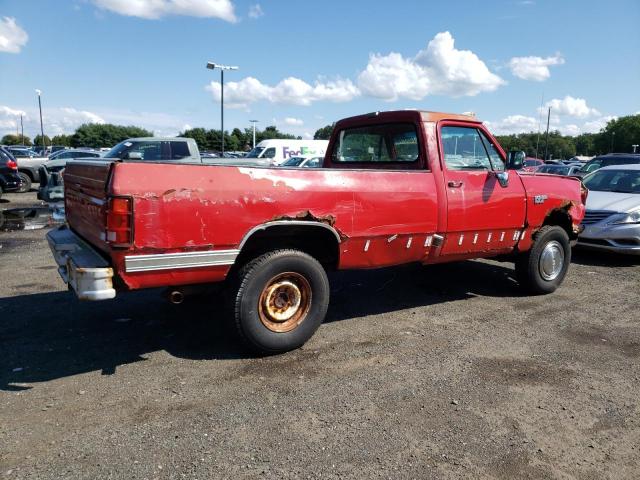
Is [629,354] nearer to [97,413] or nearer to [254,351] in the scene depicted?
[254,351]

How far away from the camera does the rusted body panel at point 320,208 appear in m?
3.36

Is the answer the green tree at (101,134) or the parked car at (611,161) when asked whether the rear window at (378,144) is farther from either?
the green tree at (101,134)

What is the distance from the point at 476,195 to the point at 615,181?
19.0ft

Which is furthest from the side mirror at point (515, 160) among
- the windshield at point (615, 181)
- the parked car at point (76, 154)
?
the parked car at point (76, 154)

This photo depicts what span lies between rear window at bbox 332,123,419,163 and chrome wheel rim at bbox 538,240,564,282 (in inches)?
87.0

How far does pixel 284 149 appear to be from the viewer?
1078 inches

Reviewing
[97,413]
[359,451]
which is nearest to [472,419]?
[359,451]

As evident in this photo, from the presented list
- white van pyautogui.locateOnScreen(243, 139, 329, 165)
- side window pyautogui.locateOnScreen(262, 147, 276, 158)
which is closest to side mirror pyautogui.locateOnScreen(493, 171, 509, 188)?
white van pyautogui.locateOnScreen(243, 139, 329, 165)

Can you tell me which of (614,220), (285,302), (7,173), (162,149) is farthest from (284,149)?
(285,302)

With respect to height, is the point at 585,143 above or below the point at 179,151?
above

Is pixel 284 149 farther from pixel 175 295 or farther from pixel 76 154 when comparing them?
pixel 175 295

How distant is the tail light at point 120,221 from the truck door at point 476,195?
116 inches

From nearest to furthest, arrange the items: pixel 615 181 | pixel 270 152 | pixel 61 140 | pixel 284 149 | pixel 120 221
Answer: pixel 120 221 → pixel 615 181 → pixel 270 152 → pixel 284 149 → pixel 61 140

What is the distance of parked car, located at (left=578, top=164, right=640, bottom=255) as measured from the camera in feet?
25.2
